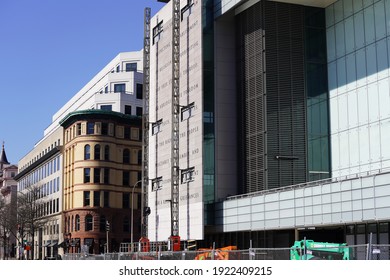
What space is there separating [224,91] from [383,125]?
17.9 metres

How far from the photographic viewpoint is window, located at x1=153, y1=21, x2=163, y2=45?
77.2 meters

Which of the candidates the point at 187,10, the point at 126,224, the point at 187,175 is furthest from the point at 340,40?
the point at 126,224

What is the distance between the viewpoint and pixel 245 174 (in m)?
62.9

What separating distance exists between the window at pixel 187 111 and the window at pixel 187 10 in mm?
9623

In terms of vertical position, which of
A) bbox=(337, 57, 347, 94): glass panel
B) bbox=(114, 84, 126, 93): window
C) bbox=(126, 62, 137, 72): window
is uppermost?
bbox=(126, 62, 137, 72): window

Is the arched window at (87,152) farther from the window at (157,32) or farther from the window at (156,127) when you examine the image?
the window at (157,32)

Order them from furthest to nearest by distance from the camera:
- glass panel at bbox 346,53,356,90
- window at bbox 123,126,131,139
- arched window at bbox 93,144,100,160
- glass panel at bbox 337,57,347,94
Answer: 1. window at bbox 123,126,131,139
2. arched window at bbox 93,144,100,160
3. glass panel at bbox 337,57,347,94
4. glass panel at bbox 346,53,356,90

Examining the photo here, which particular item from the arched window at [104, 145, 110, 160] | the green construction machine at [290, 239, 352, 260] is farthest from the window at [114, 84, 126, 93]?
the green construction machine at [290, 239, 352, 260]

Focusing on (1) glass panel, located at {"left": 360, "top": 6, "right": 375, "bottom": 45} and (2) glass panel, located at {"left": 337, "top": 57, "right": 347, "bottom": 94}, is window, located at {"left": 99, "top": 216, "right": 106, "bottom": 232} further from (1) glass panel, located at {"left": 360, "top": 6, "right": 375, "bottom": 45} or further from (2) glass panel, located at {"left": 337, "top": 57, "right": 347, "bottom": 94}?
(1) glass panel, located at {"left": 360, "top": 6, "right": 375, "bottom": 45}

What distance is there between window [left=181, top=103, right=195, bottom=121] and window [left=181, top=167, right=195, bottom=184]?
5.38 meters

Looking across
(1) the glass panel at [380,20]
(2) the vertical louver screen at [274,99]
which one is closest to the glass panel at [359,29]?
(1) the glass panel at [380,20]

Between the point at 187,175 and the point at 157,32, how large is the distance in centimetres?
2004

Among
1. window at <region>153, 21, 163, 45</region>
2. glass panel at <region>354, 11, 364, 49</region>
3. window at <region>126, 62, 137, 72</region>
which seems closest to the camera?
glass panel at <region>354, 11, 364, 49</region>
